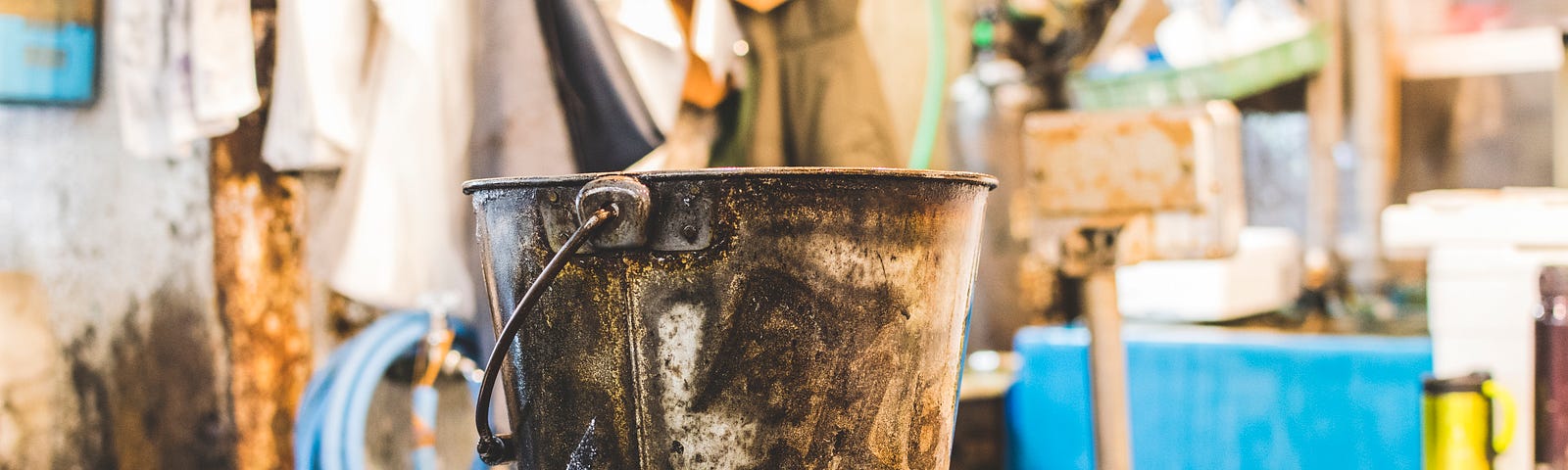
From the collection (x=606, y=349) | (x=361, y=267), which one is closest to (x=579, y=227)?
(x=606, y=349)

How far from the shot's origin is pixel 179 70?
6.70 feet

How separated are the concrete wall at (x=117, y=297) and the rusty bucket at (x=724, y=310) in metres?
1.44

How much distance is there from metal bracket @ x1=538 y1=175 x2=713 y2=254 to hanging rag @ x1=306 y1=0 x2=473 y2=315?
1173 mm

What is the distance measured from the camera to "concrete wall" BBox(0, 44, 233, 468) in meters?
2.19

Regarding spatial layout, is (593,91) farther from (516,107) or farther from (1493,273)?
(1493,273)

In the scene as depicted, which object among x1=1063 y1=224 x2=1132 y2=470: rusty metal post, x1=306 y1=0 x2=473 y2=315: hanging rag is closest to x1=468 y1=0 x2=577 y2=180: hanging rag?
x1=306 y1=0 x2=473 y2=315: hanging rag

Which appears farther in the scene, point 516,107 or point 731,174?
point 516,107

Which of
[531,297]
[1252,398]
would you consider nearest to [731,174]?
[531,297]

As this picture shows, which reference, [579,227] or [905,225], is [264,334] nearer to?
[579,227]

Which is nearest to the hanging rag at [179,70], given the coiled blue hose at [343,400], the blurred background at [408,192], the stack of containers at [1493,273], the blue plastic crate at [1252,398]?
the blurred background at [408,192]

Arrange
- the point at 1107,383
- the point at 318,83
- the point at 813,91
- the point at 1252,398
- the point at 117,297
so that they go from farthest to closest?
the point at 1252,398 < the point at 813,91 < the point at 1107,383 < the point at 117,297 < the point at 318,83

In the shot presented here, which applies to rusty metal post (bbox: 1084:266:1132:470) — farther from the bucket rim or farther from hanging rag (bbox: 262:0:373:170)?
hanging rag (bbox: 262:0:373:170)

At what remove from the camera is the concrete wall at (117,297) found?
219 cm

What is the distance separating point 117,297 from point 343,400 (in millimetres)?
606
